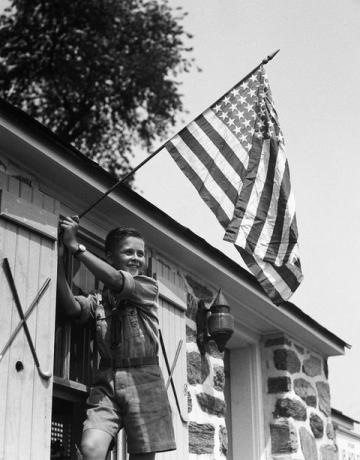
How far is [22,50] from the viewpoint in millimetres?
17109

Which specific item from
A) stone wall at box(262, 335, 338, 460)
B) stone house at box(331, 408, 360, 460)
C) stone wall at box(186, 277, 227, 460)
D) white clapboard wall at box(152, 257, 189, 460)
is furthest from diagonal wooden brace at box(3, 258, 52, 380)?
stone house at box(331, 408, 360, 460)

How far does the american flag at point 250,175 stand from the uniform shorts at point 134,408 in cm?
133

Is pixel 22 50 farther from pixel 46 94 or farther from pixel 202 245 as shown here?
pixel 202 245

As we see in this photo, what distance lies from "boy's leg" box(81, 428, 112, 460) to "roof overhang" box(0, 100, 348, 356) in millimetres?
1739

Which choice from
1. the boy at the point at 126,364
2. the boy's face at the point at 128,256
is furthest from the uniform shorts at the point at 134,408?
the boy's face at the point at 128,256

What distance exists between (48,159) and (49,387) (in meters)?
1.41

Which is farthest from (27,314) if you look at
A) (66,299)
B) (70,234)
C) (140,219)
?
(140,219)

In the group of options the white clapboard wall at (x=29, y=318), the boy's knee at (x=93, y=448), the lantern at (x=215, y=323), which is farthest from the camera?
the lantern at (x=215, y=323)

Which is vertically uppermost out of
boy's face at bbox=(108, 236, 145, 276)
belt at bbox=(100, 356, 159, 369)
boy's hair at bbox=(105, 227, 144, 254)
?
boy's hair at bbox=(105, 227, 144, 254)

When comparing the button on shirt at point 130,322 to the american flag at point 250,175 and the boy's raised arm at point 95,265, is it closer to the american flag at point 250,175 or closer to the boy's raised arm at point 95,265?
the boy's raised arm at point 95,265

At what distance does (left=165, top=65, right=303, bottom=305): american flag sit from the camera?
555cm

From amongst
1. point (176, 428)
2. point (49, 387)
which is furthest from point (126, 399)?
point (176, 428)

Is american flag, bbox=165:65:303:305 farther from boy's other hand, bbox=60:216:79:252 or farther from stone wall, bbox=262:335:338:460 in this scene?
stone wall, bbox=262:335:338:460

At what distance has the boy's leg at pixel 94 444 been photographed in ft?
13.8
